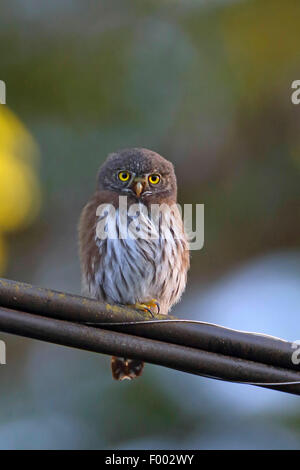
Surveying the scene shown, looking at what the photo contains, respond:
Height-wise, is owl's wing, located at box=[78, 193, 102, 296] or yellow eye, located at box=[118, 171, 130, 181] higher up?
yellow eye, located at box=[118, 171, 130, 181]

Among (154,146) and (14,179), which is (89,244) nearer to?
(14,179)

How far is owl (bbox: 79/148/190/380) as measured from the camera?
614 centimetres

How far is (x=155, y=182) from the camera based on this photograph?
21.6 ft

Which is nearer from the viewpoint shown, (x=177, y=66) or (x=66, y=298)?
(x=66, y=298)

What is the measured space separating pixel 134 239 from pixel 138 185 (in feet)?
1.61

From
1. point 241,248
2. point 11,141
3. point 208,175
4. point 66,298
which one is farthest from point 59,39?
point 66,298

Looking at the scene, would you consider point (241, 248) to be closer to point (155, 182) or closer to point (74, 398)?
point (74, 398)

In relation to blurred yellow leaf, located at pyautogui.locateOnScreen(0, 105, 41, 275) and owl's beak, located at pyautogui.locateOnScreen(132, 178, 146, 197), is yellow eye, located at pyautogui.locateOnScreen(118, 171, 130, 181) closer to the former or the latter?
owl's beak, located at pyautogui.locateOnScreen(132, 178, 146, 197)

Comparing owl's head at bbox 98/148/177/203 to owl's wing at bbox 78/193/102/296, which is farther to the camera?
owl's head at bbox 98/148/177/203

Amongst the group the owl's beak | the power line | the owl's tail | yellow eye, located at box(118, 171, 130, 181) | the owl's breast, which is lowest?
the power line

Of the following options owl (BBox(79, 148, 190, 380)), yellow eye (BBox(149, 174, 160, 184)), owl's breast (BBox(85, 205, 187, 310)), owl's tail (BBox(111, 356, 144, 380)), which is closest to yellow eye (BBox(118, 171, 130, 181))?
owl (BBox(79, 148, 190, 380))

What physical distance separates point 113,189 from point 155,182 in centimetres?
30

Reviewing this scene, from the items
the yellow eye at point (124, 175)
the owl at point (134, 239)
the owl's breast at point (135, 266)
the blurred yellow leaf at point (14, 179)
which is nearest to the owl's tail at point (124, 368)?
the owl at point (134, 239)

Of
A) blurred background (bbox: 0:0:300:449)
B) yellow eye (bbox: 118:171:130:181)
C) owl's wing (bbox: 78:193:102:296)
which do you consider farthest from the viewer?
blurred background (bbox: 0:0:300:449)
